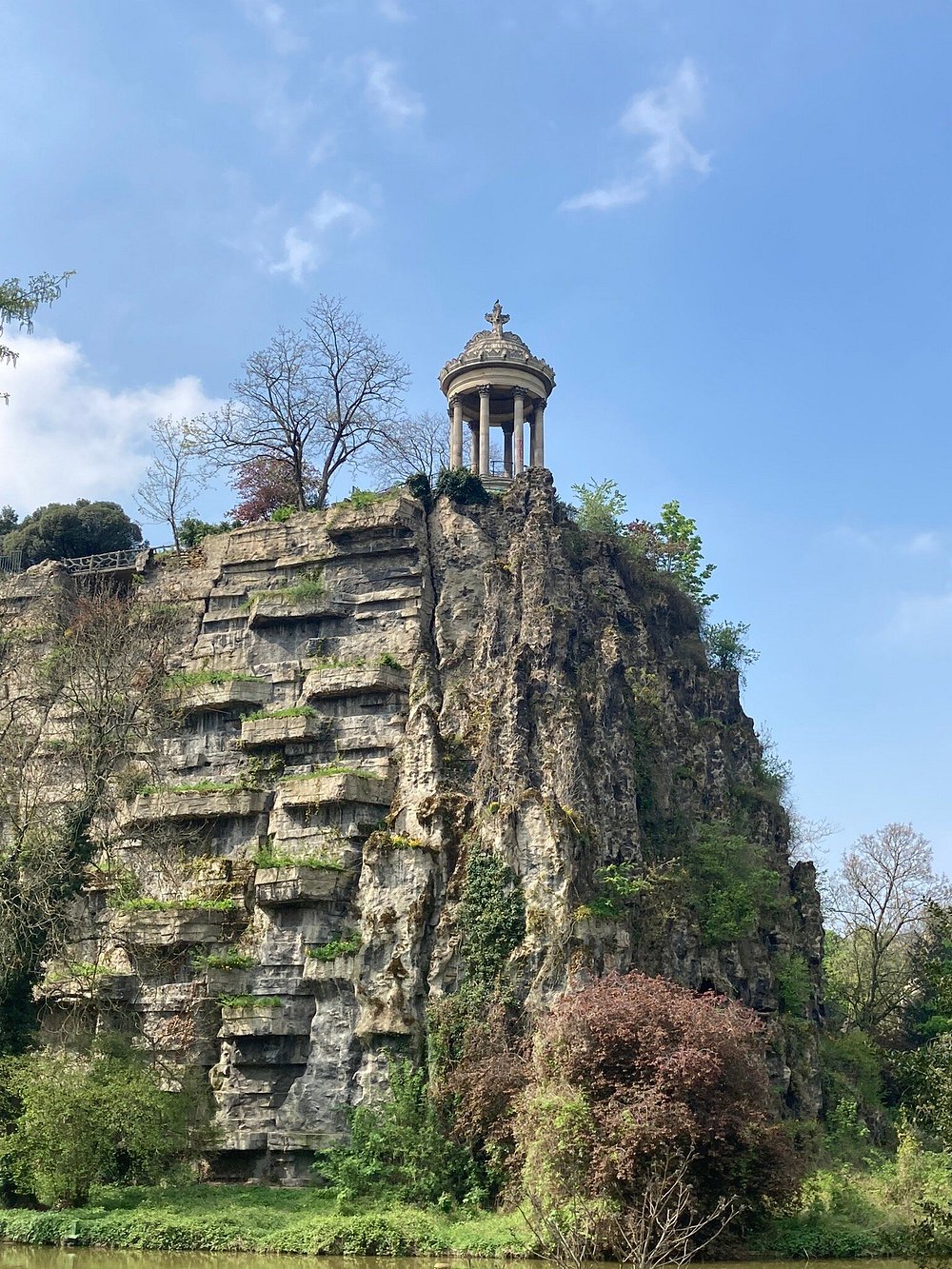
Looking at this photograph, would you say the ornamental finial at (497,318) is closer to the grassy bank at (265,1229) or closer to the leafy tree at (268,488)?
the leafy tree at (268,488)

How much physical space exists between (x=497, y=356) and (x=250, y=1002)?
934 inches

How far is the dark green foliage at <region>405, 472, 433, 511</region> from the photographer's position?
40562 mm

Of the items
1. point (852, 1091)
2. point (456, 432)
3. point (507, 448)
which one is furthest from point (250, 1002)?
point (507, 448)

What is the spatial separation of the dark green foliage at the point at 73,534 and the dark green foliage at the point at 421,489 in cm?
1245

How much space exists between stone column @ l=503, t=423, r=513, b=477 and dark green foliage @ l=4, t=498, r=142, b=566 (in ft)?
43.8

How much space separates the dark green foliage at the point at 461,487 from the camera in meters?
40.2

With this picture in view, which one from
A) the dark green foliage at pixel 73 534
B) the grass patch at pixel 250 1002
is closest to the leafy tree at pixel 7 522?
the dark green foliage at pixel 73 534

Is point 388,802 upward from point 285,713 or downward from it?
downward

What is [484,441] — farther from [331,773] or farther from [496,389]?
[331,773]

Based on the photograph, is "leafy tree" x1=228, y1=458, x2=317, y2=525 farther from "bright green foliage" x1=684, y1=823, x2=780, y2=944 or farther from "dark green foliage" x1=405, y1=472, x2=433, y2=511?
"bright green foliage" x1=684, y1=823, x2=780, y2=944

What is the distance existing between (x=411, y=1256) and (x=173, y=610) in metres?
22.0

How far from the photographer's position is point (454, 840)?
3250cm

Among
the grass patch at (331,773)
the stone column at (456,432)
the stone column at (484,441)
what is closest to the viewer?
the grass patch at (331,773)

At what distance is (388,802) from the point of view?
1369 inches
